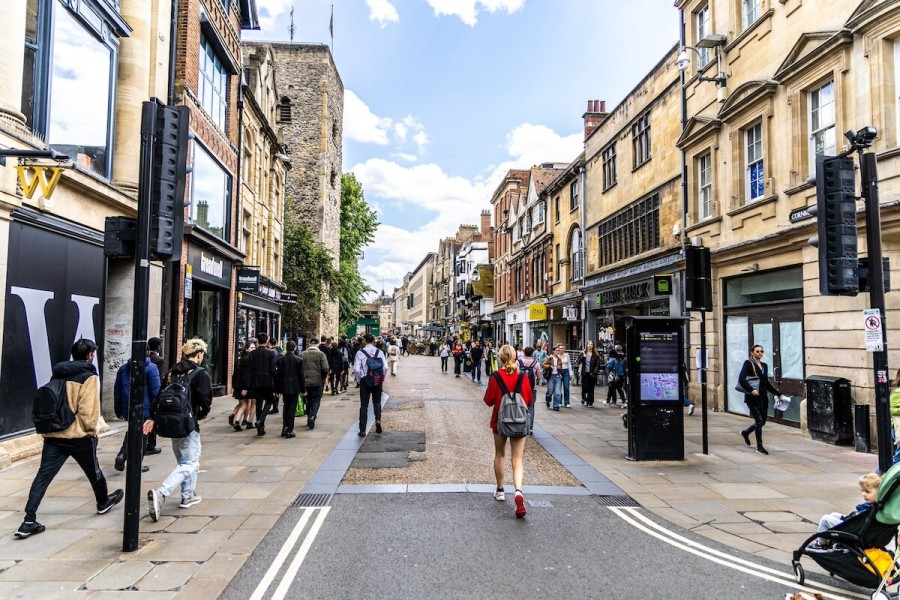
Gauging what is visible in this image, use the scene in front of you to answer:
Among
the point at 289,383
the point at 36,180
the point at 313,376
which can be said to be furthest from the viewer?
the point at 313,376

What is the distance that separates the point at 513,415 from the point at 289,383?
5482 mm

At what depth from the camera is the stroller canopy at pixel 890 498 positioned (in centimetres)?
410

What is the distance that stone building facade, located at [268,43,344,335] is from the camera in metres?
36.5

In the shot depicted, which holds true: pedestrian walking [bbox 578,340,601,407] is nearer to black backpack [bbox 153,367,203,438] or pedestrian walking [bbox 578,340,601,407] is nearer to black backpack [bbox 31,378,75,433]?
black backpack [bbox 153,367,203,438]

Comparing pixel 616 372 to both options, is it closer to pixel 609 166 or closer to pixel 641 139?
pixel 641 139

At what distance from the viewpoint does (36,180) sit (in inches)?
327

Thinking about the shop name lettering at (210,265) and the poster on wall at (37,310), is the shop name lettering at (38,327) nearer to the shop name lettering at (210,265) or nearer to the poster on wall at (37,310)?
the poster on wall at (37,310)

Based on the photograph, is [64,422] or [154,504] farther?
[154,504]

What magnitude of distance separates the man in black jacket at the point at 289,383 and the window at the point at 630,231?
521 inches

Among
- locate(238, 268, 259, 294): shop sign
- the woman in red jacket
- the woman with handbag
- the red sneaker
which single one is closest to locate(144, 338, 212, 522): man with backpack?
the woman in red jacket

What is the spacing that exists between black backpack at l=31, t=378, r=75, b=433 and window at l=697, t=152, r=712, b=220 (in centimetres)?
1547

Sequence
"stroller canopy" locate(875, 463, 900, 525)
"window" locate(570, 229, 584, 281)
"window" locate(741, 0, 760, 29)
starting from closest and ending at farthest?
"stroller canopy" locate(875, 463, 900, 525), "window" locate(741, 0, 760, 29), "window" locate(570, 229, 584, 281)

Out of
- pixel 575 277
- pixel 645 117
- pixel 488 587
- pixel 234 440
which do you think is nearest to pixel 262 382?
pixel 234 440

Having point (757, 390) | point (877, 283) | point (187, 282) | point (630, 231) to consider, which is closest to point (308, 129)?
point (630, 231)
